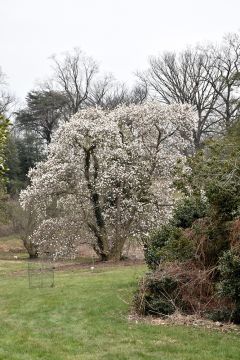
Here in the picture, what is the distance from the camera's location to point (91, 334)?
7816 mm

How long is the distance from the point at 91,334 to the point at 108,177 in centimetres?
1167

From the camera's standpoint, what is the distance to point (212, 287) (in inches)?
358

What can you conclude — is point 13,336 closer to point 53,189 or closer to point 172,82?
point 53,189

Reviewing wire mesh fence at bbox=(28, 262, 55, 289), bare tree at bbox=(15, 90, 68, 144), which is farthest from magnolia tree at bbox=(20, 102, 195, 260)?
bare tree at bbox=(15, 90, 68, 144)

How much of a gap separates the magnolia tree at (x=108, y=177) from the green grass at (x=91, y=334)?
8.03 m

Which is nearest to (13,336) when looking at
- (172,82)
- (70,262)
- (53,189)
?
(53,189)

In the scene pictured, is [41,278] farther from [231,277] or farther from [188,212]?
[231,277]

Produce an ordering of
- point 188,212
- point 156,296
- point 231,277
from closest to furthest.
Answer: point 231,277, point 156,296, point 188,212

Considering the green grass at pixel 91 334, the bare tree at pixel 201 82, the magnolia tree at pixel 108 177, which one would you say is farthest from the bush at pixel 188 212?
the bare tree at pixel 201 82

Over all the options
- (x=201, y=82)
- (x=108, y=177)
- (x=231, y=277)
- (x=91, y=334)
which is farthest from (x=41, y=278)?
(x=201, y=82)

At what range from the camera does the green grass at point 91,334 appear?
21.5 ft

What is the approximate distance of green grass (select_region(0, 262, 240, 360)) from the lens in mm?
6562

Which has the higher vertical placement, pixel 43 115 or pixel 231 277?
pixel 43 115

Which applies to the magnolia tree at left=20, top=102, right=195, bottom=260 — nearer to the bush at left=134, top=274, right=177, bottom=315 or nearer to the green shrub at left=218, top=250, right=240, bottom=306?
the bush at left=134, top=274, right=177, bottom=315
